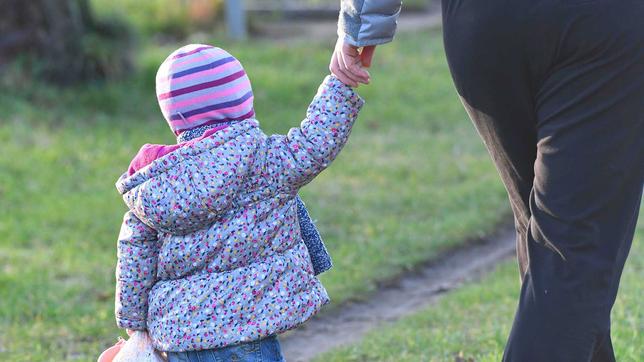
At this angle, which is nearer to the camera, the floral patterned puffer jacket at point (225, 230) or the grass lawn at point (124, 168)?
the floral patterned puffer jacket at point (225, 230)

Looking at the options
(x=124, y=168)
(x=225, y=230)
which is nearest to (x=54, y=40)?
(x=124, y=168)

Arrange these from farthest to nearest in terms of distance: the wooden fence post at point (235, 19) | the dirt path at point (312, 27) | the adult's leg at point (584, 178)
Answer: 1. the dirt path at point (312, 27)
2. the wooden fence post at point (235, 19)
3. the adult's leg at point (584, 178)

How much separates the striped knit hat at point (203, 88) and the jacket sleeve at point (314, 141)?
14cm

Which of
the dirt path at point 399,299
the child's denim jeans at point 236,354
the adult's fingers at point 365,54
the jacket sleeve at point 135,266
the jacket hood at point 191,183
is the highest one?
the adult's fingers at point 365,54

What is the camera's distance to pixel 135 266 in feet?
9.12

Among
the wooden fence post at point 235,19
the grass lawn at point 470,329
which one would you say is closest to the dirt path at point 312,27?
the wooden fence post at point 235,19

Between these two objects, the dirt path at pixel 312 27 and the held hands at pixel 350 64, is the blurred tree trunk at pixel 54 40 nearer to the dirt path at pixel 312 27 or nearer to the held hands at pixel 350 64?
the dirt path at pixel 312 27

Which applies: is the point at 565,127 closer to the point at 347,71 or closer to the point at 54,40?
the point at 347,71

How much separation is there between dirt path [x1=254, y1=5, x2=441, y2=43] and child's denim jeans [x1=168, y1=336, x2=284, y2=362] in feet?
32.7

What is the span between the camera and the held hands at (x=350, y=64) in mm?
2742

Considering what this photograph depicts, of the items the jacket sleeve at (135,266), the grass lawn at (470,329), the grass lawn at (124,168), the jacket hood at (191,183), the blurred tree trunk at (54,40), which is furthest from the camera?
the blurred tree trunk at (54,40)

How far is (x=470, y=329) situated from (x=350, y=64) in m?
2.02

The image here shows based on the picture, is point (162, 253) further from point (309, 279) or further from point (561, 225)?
point (561, 225)

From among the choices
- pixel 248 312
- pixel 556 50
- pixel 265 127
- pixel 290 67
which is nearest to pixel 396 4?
pixel 556 50
